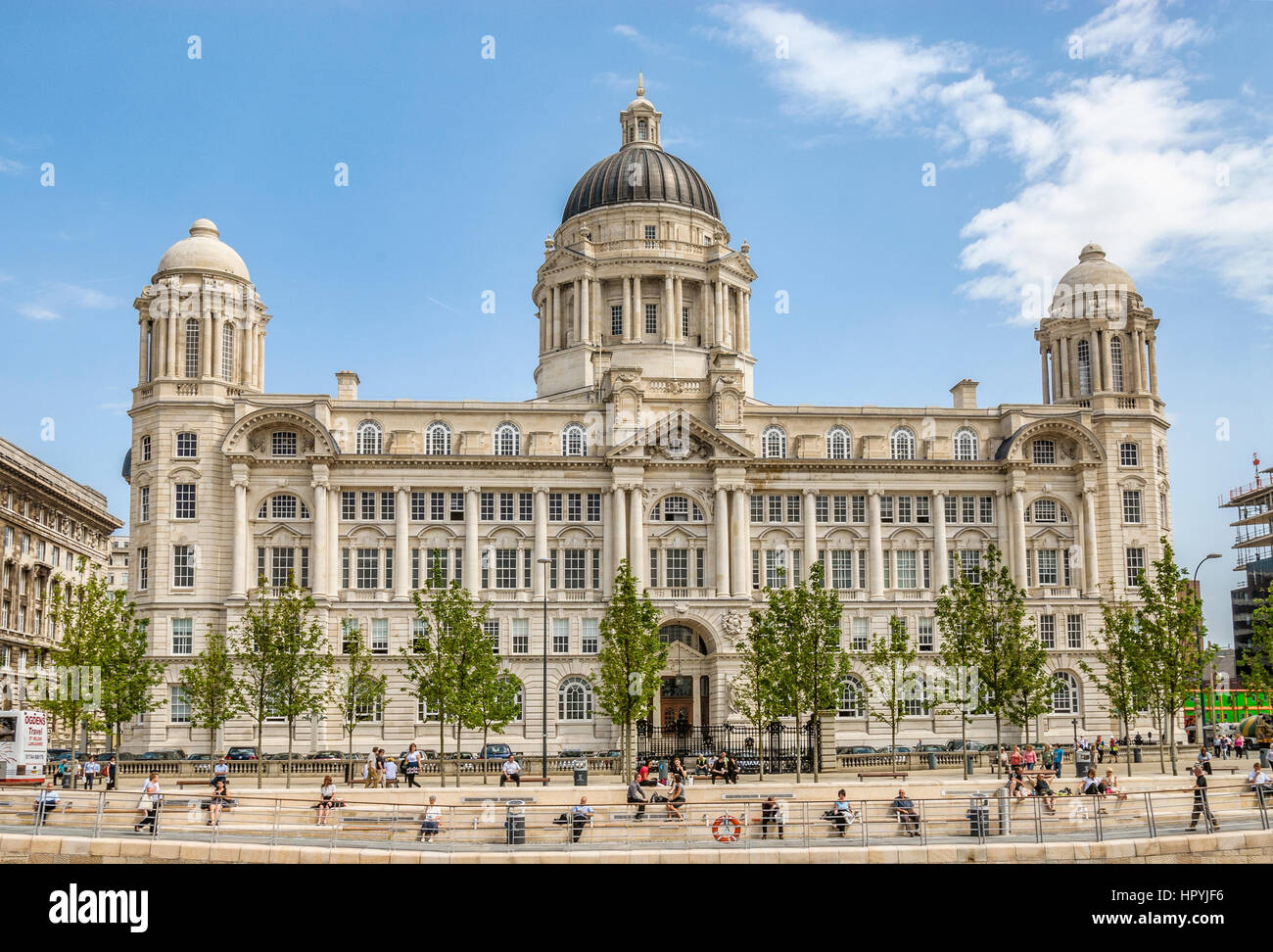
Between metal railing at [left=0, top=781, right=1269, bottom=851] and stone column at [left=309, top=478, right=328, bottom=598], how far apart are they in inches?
1486

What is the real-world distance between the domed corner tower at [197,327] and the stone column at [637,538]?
23257 millimetres

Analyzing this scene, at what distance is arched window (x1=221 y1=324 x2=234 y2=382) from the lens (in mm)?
84812

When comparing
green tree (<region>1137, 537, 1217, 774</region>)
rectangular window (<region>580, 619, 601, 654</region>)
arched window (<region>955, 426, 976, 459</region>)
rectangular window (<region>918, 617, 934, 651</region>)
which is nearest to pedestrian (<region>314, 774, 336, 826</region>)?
green tree (<region>1137, 537, 1217, 774</region>)

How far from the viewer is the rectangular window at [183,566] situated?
81938 millimetres

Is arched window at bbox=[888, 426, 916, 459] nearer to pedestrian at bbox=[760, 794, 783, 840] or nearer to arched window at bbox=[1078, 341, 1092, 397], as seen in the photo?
arched window at bbox=[1078, 341, 1092, 397]

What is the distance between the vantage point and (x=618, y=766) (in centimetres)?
6831

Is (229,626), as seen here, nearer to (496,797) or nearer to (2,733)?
(2,733)

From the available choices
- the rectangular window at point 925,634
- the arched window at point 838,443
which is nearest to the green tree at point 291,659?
the arched window at point 838,443

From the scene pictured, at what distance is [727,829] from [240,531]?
49744 mm

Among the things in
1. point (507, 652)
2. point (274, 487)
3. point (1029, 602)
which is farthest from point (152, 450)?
point (1029, 602)

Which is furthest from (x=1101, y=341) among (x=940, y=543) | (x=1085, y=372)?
(x=940, y=543)

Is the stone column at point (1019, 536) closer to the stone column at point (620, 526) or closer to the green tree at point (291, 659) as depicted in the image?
the stone column at point (620, 526)

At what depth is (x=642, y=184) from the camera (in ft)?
340
